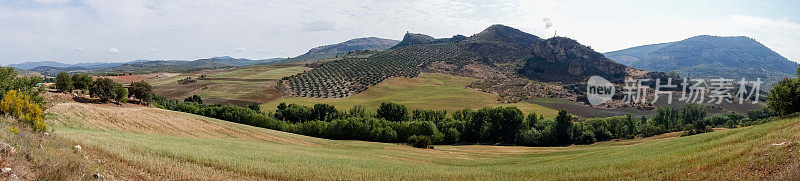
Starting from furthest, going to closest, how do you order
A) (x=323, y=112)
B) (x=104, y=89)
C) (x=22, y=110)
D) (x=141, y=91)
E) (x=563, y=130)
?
1. (x=323, y=112)
2. (x=563, y=130)
3. (x=141, y=91)
4. (x=104, y=89)
5. (x=22, y=110)

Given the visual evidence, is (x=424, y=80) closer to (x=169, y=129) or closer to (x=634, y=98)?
(x=634, y=98)

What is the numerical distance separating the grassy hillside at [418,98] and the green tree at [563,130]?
3706 cm

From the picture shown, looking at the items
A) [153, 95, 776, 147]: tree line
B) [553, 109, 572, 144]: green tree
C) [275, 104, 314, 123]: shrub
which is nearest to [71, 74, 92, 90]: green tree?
[153, 95, 776, 147]: tree line

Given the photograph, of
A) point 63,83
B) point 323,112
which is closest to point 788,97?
point 323,112

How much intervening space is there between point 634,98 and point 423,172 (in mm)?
176413

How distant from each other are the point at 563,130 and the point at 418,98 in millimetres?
72201

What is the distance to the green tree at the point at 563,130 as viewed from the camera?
279 feet

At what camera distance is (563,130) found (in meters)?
85.6

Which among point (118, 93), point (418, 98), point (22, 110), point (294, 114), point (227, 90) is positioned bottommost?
point (294, 114)

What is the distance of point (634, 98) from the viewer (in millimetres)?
163625

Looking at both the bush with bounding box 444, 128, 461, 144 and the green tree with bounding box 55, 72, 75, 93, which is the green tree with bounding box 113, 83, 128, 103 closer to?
the green tree with bounding box 55, 72, 75, 93

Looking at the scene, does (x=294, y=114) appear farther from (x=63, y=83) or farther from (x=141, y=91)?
(x=63, y=83)

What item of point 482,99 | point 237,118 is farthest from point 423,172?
point 482,99

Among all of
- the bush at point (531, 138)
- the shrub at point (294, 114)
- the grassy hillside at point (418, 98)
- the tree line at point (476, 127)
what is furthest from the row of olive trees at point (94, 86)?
the bush at point (531, 138)
